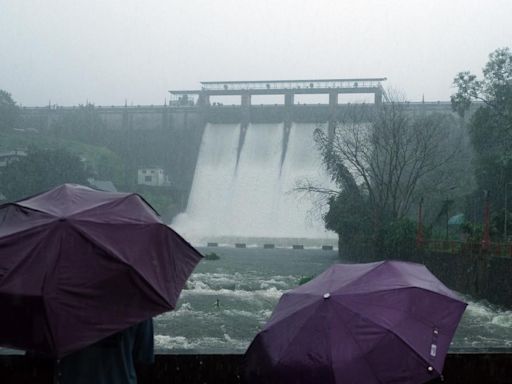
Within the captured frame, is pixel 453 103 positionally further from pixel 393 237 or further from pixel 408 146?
pixel 393 237

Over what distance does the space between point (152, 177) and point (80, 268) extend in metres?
50.3

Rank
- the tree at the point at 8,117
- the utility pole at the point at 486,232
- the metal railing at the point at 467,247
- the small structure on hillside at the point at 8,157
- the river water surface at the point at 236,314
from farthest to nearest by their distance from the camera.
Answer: the tree at the point at 8,117 < the small structure on hillside at the point at 8,157 < the utility pole at the point at 486,232 < the metal railing at the point at 467,247 < the river water surface at the point at 236,314

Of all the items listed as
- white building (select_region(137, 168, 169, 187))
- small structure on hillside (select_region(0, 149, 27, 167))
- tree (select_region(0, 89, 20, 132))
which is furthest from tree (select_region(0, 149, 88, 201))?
tree (select_region(0, 89, 20, 132))

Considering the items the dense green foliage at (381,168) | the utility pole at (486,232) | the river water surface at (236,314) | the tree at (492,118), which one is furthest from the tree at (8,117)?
the utility pole at (486,232)

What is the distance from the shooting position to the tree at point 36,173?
3797 cm

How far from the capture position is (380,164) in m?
26.6

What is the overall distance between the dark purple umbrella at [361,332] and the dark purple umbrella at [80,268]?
1.57 ft

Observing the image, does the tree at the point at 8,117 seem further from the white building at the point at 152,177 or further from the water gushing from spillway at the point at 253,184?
the water gushing from spillway at the point at 253,184

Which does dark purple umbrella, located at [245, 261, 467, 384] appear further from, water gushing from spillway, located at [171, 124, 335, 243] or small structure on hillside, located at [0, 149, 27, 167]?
small structure on hillside, located at [0, 149, 27, 167]

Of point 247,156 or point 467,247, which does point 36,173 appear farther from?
point 467,247

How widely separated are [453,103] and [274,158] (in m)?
23.2

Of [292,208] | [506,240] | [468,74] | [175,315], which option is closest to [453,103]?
[468,74]

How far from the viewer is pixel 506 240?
1753 centimetres

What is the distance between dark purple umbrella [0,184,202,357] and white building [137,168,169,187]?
49.1m
